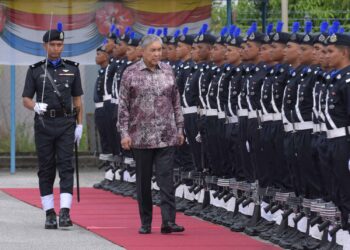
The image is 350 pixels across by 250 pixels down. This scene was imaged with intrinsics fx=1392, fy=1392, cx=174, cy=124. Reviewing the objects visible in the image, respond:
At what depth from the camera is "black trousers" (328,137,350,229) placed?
37.6ft

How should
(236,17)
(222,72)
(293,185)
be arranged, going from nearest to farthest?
(293,185)
(222,72)
(236,17)

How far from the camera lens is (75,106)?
1463cm

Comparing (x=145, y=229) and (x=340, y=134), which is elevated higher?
(x=340, y=134)

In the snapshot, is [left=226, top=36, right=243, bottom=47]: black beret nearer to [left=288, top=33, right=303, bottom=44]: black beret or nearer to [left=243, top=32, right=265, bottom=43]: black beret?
[left=243, top=32, right=265, bottom=43]: black beret

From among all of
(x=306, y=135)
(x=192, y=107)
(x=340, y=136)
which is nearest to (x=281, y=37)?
(x=306, y=135)

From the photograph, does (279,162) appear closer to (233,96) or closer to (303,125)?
(303,125)

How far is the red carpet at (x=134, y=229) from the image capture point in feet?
42.6

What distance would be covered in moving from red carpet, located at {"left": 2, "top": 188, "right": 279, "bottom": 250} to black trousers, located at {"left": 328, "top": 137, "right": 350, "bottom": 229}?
1293 millimetres

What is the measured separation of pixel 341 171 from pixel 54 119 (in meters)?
3.92

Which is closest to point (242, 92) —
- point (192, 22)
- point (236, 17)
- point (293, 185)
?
point (293, 185)

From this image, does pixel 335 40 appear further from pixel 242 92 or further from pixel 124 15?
pixel 124 15

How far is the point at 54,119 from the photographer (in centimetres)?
1437

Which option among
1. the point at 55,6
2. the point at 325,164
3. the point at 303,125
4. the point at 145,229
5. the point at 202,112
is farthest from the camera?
the point at 55,6

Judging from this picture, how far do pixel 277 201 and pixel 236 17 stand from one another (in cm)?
1064
